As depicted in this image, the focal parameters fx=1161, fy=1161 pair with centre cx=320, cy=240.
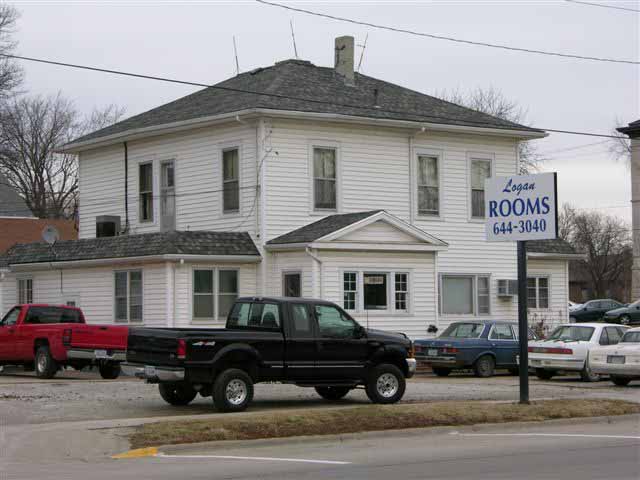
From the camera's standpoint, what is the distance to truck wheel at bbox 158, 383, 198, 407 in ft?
68.6

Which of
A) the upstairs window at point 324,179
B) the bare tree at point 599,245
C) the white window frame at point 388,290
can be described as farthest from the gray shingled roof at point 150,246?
the bare tree at point 599,245

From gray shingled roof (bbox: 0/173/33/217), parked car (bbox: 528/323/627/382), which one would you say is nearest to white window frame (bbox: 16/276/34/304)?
parked car (bbox: 528/323/627/382)

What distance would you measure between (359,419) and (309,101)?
18499mm

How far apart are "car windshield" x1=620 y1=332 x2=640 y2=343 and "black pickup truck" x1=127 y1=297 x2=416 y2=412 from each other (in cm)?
847

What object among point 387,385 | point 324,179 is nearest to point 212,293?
point 324,179

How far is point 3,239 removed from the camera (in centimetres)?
6212

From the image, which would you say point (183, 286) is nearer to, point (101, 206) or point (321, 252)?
point (321, 252)

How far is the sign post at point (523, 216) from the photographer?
20047 millimetres

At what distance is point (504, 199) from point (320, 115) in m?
13.8

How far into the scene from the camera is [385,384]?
845 inches

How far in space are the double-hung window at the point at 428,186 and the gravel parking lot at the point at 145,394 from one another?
806 cm

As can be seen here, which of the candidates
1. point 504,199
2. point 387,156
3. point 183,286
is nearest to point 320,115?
point 387,156

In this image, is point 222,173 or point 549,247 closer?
point 222,173

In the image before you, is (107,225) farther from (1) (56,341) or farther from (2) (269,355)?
(2) (269,355)
